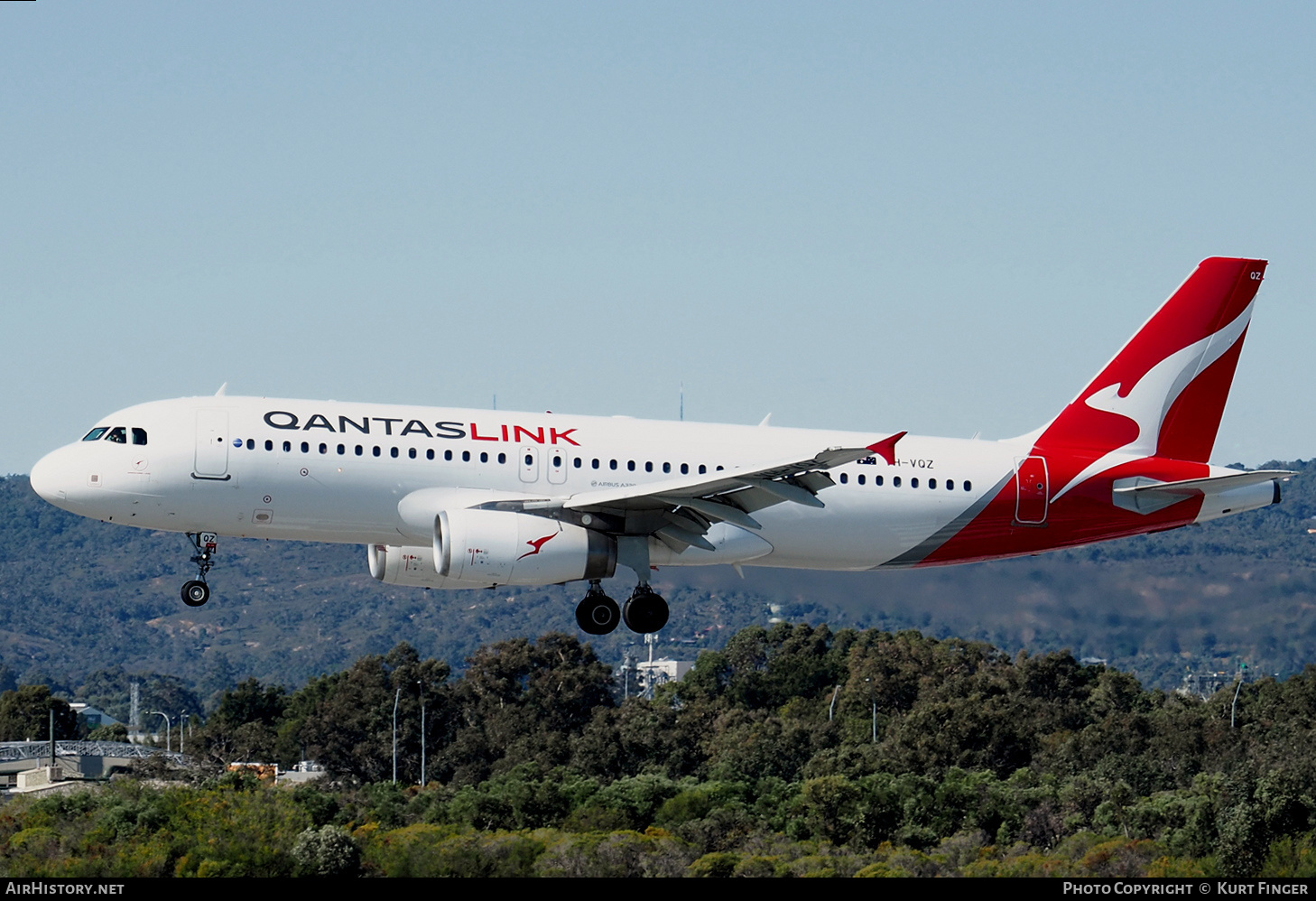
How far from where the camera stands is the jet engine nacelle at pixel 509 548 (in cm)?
3525

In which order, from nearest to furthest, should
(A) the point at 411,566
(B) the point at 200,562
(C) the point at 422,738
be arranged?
1. (B) the point at 200,562
2. (A) the point at 411,566
3. (C) the point at 422,738

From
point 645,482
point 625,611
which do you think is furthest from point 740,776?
point 645,482

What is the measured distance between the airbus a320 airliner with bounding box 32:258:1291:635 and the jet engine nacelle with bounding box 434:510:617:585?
4cm

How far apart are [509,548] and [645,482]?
3630 millimetres

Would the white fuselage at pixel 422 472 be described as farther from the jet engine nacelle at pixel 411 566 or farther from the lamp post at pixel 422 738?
the lamp post at pixel 422 738

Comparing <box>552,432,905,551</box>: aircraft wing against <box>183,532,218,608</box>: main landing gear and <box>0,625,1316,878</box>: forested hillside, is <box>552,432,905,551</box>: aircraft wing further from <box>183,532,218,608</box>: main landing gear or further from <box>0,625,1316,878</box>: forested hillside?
<box>0,625,1316,878</box>: forested hillside

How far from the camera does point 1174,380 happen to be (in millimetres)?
41781

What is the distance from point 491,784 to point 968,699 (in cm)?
3498

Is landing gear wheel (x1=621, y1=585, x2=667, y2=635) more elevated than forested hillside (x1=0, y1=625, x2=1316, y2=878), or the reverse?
landing gear wheel (x1=621, y1=585, x2=667, y2=635)

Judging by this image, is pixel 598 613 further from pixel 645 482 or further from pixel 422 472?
pixel 422 472

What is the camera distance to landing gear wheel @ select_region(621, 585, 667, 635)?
3719 cm

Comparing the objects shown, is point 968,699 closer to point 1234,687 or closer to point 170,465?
point 1234,687

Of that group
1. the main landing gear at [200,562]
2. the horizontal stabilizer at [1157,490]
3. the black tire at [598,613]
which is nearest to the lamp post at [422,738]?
the main landing gear at [200,562]

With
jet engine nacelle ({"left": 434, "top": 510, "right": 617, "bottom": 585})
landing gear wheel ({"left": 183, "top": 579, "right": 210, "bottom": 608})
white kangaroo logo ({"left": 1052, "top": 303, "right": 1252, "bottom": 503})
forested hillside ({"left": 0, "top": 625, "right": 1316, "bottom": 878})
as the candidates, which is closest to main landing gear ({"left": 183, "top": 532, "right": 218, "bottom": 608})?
landing gear wheel ({"left": 183, "top": 579, "right": 210, "bottom": 608})
